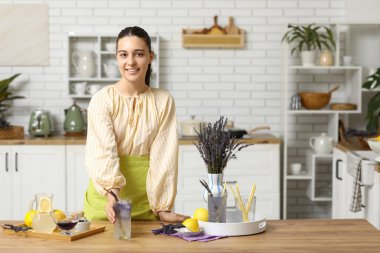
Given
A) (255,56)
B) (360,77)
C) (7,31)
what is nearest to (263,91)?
(255,56)

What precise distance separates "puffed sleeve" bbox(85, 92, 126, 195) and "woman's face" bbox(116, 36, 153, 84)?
0.19 m

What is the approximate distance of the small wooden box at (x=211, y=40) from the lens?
6.62 metres

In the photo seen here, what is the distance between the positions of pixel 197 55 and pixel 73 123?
140 cm

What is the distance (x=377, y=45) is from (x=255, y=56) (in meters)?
1.22

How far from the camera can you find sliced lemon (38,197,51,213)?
304 centimetres

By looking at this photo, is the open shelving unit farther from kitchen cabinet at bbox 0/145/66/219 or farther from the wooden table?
the wooden table

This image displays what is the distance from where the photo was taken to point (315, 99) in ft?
21.1

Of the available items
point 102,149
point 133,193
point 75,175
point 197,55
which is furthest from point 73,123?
point 102,149

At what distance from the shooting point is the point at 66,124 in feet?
21.3

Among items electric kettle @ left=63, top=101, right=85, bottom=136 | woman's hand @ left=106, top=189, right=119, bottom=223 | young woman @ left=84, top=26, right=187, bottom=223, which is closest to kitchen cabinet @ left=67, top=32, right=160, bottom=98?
electric kettle @ left=63, top=101, right=85, bottom=136

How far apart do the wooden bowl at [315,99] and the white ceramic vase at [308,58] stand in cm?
28

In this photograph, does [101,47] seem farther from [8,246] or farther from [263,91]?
[8,246]

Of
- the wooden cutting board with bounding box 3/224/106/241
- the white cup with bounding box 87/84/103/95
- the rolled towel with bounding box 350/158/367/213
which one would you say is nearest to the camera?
the wooden cutting board with bounding box 3/224/106/241

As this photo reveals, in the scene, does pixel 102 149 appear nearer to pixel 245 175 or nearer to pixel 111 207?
pixel 111 207
